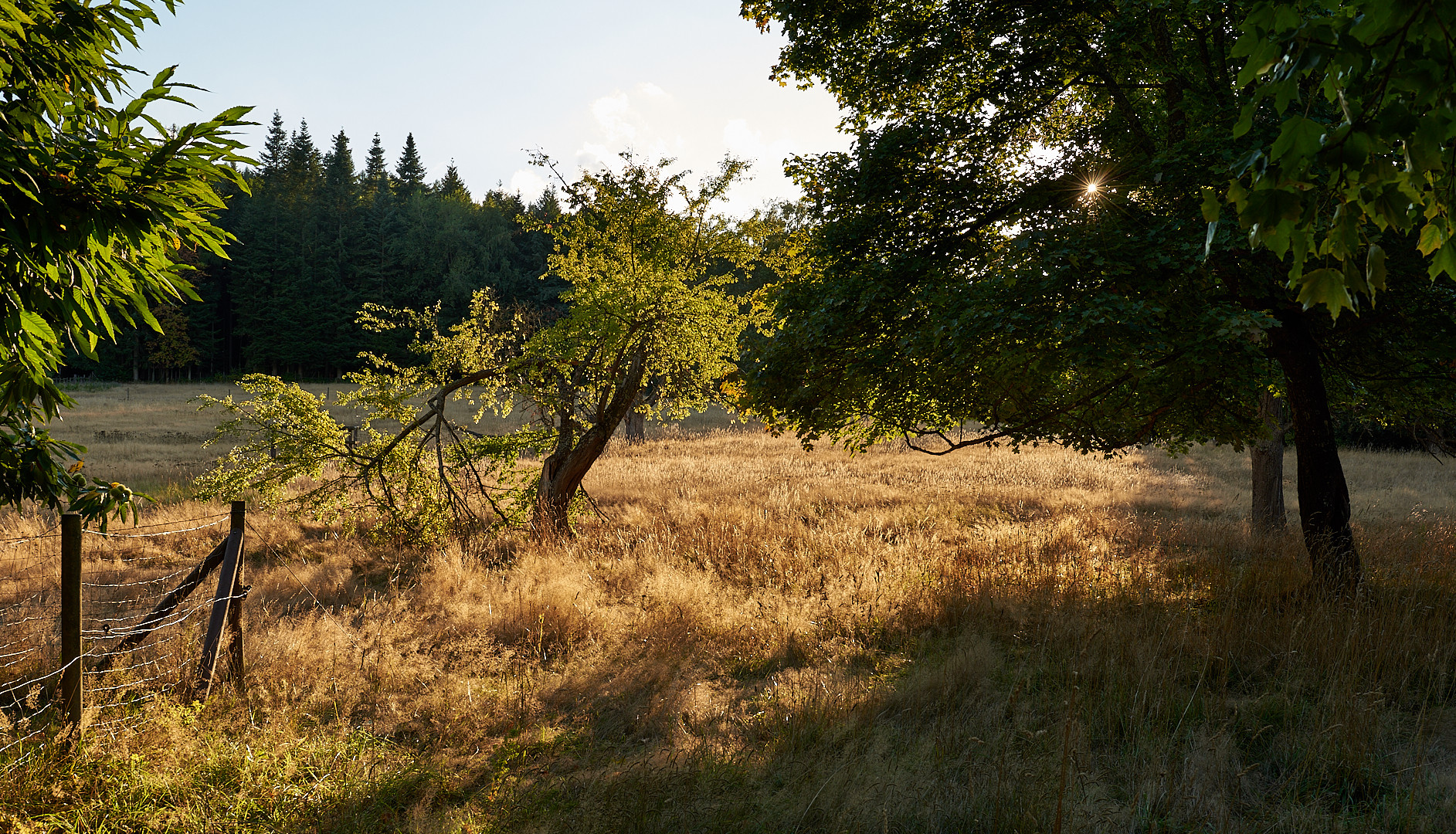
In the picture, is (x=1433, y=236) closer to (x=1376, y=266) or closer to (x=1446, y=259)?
(x=1446, y=259)

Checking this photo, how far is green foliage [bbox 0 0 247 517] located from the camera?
10.4 feet

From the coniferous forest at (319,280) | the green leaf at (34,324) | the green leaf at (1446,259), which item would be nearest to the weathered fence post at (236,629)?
the green leaf at (34,324)

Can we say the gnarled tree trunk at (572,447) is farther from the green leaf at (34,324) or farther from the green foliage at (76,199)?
the green leaf at (34,324)

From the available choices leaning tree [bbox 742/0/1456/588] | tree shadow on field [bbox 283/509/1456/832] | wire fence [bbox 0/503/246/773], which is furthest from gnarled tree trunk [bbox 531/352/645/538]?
tree shadow on field [bbox 283/509/1456/832]

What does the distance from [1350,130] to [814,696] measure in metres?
4.80

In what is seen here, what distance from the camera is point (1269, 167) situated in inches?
78.9

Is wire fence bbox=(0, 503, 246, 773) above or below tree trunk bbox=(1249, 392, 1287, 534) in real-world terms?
below

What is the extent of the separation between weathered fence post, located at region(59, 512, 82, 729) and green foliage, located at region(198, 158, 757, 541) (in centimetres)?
548

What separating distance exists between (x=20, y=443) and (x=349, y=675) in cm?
304

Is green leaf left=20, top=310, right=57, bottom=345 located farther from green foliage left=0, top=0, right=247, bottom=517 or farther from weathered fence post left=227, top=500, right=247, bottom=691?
weathered fence post left=227, top=500, right=247, bottom=691

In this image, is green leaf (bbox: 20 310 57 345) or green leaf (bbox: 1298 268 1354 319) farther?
green leaf (bbox: 20 310 57 345)

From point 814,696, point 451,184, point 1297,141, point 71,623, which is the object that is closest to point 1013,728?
point 814,696

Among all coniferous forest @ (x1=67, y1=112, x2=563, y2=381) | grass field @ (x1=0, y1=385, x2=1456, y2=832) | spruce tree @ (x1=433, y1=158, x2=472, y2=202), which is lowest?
grass field @ (x1=0, y1=385, x2=1456, y2=832)

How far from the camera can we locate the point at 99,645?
6141 mm
